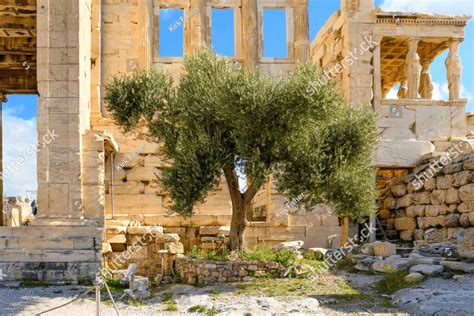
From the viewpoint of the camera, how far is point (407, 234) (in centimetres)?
1828

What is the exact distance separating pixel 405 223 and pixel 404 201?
72cm

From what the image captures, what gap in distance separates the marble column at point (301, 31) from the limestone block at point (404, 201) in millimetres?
5483

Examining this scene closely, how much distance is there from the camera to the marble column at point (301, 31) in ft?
63.5

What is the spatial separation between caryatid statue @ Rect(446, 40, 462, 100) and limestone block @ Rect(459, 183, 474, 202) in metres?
4.73

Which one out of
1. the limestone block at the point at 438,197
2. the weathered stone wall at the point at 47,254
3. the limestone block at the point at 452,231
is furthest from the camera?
the limestone block at the point at 438,197

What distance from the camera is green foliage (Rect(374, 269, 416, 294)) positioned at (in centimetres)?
1141

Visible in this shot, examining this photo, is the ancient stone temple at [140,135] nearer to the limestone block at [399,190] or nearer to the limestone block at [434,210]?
the limestone block at [399,190]

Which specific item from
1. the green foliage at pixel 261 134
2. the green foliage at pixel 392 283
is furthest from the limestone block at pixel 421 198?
the green foliage at pixel 392 283

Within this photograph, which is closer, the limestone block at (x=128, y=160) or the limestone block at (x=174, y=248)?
the limestone block at (x=174, y=248)

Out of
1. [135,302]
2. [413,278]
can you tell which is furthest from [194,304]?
[413,278]

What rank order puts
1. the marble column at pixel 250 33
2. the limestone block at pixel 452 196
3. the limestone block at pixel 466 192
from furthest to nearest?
the marble column at pixel 250 33 → the limestone block at pixel 452 196 → the limestone block at pixel 466 192

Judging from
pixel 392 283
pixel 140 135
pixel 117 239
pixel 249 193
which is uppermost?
pixel 140 135

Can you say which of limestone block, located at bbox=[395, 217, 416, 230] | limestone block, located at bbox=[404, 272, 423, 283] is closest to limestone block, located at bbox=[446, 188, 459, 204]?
limestone block, located at bbox=[395, 217, 416, 230]

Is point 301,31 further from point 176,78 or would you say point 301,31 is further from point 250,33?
point 176,78
